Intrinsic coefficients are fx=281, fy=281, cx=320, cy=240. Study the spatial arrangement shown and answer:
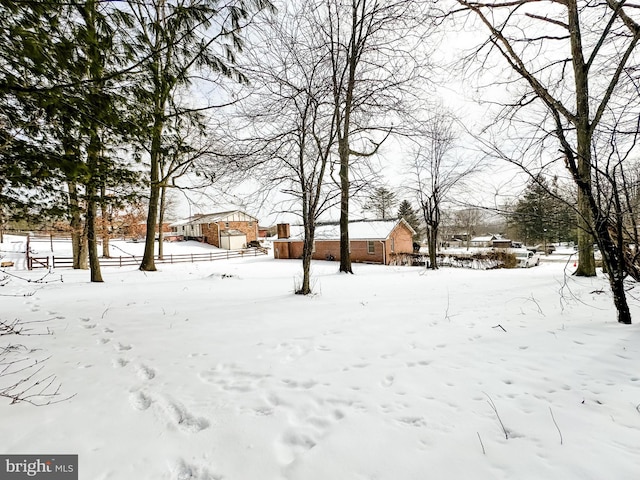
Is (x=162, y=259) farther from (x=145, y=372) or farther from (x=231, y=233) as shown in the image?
(x=145, y=372)

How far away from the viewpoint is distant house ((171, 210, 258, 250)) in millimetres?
36031

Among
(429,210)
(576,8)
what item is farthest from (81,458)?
(429,210)

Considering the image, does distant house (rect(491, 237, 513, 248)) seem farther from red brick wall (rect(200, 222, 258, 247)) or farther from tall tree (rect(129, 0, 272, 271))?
tall tree (rect(129, 0, 272, 271))

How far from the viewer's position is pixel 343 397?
7.79ft

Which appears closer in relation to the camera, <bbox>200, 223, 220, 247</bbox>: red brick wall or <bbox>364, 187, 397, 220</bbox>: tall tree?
<bbox>364, 187, 397, 220</bbox>: tall tree

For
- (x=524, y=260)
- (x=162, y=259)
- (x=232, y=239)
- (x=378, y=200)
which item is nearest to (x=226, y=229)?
(x=232, y=239)

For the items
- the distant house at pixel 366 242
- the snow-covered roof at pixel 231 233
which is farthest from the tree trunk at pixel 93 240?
the snow-covered roof at pixel 231 233

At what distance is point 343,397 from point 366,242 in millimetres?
20636

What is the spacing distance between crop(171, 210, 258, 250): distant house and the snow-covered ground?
32.1 metres

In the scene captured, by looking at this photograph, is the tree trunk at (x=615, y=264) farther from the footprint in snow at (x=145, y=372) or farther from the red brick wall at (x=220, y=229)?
the red brick wall at (x=220, y=229)

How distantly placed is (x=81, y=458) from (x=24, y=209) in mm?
4137

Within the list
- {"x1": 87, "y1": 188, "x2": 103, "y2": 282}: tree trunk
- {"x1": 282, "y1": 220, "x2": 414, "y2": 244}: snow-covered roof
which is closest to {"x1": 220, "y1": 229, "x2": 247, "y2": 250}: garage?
{"x1": 282, "y1": 220, "x2": 414, "y2": 244}: snow-covered roof

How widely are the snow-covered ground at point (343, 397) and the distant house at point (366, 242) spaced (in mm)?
17247

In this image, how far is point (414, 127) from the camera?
29.6ft
